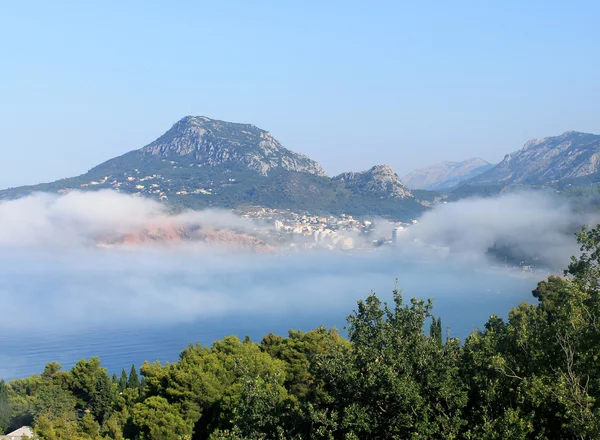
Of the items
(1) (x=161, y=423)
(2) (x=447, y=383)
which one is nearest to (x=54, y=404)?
(1) (x=161, y=423)

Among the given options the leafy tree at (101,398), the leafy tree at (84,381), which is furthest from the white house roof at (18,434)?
the leafy tree at (84,381)

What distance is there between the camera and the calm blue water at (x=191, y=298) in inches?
3447

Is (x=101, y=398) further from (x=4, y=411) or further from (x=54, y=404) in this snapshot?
(x=4, y=411)

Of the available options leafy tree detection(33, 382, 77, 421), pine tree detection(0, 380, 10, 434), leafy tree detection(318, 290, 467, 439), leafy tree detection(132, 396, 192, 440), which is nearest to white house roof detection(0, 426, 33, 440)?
leafy tree detection(33, 382, 77, 421)

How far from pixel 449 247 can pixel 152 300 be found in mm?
92002

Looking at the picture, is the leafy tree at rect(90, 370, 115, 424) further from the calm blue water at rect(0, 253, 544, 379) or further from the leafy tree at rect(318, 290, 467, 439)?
the calm blue water at rect(0, 253, 544, 379)

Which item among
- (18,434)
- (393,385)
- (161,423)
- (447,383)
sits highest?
(393,385)

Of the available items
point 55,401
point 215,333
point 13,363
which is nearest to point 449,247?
point 215,333

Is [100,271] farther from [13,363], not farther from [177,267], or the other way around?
[13,363]

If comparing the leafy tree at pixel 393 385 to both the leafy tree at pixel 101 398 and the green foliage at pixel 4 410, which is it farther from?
the green foliage at pixel 4 410

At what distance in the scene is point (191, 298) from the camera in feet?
436

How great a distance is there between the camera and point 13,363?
75.0 meters

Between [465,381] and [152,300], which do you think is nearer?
[465,381]

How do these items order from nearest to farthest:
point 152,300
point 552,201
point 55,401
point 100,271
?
point 55,401 → point 152,300 → point 552,201 → point 100,271
